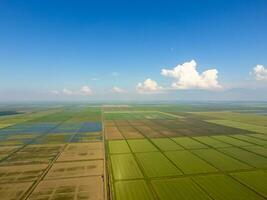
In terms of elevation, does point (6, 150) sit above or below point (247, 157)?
above

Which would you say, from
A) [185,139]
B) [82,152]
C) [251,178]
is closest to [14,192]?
[82,152]

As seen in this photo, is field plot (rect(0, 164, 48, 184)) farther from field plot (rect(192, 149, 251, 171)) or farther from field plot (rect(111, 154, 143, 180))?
field plot (rect(192, 149, 251, 171))

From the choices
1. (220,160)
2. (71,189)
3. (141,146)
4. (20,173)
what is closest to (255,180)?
(220,160)

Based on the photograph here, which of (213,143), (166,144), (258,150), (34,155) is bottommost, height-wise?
(258,150)

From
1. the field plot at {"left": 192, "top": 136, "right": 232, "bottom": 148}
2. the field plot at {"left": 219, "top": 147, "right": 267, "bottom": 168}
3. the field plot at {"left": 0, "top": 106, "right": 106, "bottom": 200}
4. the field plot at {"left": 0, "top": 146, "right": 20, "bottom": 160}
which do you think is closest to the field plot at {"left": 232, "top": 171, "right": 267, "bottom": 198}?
the field plot at {"left": 219, "top": 147, "right": 267, "bottom": 168}

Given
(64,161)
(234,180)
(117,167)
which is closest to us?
(234,180)

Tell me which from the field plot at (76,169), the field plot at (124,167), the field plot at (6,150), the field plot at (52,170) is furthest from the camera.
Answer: the field plot at (6,150)

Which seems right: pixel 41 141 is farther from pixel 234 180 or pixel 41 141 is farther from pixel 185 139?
pixel 234 180

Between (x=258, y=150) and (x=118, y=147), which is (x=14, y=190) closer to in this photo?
(x=118, y=147)

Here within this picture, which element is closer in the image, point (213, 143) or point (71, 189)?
point (71, 189)

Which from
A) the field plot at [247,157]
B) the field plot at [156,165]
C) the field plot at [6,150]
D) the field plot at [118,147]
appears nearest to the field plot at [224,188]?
the field plot at [156,165]

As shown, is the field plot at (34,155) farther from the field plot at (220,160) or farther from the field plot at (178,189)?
the field plot at (220,160)
